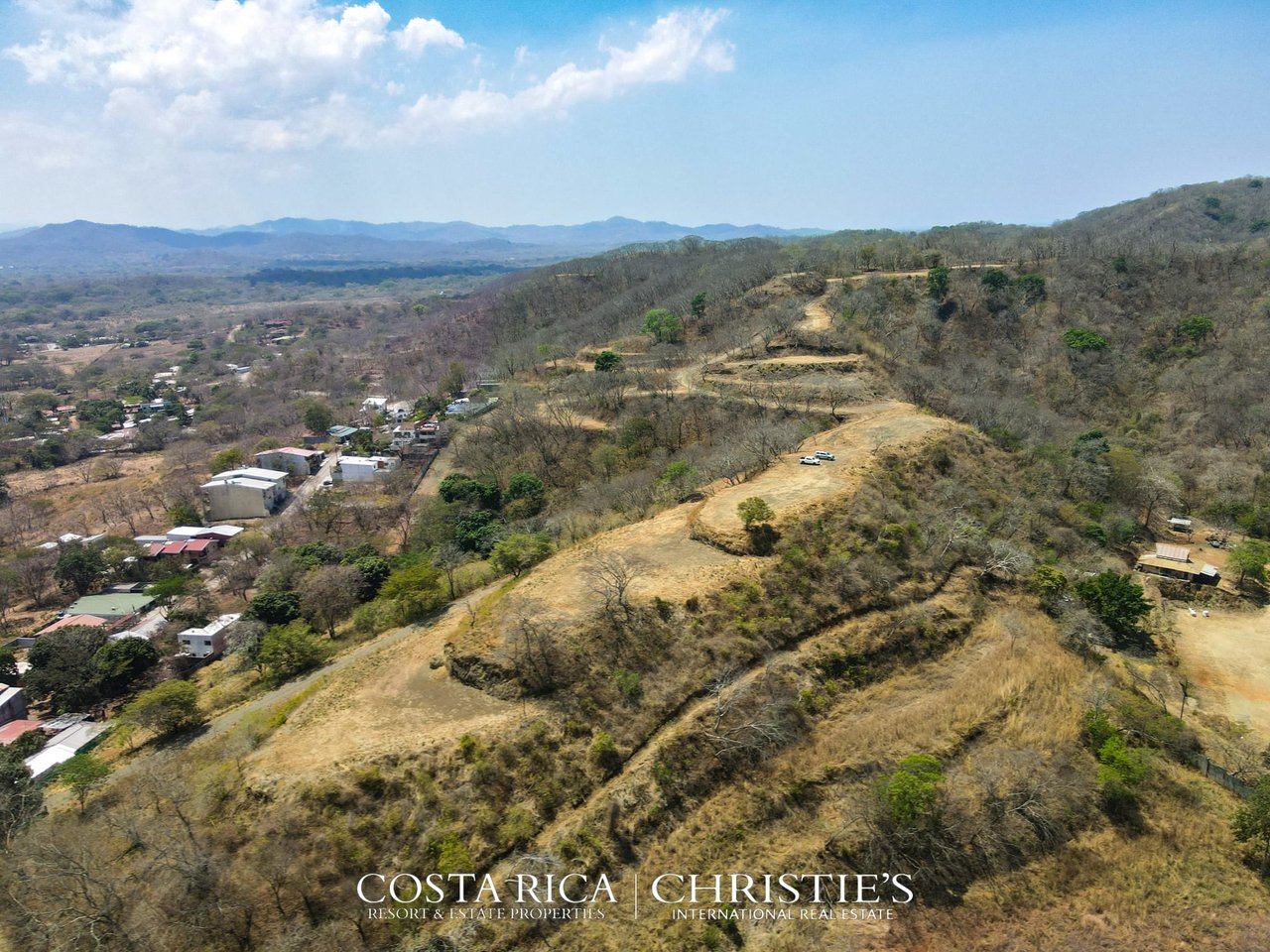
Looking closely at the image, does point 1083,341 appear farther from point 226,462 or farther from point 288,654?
point 226,462

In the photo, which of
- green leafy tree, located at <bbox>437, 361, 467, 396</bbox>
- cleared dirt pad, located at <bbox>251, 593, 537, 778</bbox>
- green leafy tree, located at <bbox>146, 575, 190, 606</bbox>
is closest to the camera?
cleared dirt pad, located at <bbox>251, 593, 537, 778</bbox>

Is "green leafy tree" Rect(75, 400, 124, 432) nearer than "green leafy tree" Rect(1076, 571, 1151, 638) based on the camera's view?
No

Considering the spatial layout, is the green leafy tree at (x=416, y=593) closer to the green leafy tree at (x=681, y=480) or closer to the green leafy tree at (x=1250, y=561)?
the green leafy tree at (x=681, y=480)

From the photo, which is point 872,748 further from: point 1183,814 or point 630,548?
point 630,548

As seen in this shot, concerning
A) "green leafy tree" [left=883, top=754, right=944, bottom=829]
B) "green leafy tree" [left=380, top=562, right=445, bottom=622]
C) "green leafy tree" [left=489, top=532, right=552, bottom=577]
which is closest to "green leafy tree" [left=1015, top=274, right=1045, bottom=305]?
"green leafy tree" [left=489, top=532, right=552, bottom=577]

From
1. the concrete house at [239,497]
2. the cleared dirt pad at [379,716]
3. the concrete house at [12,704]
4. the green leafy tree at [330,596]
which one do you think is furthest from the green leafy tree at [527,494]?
the concrete house at [12,704]

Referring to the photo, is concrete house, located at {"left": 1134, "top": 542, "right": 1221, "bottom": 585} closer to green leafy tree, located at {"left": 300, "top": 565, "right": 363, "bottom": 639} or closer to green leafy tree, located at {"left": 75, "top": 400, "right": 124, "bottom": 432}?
green leafy tree, located at {"left": 300, "top": 565, "right": 363, "bottom": 639}
